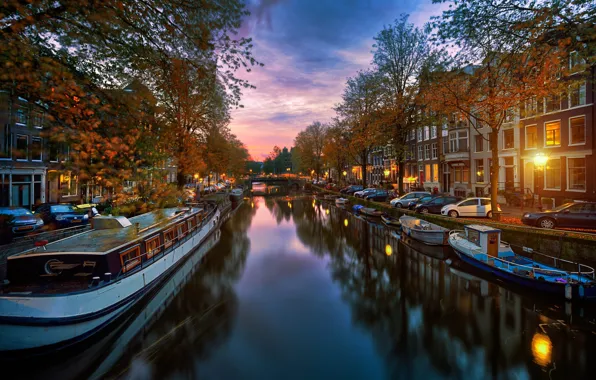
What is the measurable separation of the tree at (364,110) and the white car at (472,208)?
442 inches

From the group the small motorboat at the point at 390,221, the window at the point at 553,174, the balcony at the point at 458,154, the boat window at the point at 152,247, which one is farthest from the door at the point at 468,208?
the boat window at the point at 152,247

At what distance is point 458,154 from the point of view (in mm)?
35062

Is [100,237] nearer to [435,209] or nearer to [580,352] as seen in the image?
[580,352]

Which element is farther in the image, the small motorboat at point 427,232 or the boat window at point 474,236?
the small motorboat at point 427,232

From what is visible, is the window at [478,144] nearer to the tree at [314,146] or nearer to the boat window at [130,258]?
the boat window at [130,258]

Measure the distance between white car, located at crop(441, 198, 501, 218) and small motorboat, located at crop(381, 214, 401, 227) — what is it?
16.6 feet

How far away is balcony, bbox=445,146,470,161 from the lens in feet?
113

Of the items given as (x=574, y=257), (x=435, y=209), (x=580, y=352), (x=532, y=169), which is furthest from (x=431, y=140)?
(x=580, y=352)

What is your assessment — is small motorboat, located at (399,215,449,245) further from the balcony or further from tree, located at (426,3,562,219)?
the balcony

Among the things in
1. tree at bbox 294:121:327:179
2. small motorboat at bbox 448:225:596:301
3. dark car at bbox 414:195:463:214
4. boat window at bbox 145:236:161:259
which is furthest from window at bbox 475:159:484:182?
tree at bbox 294:121:327:179

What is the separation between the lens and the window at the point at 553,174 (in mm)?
24016

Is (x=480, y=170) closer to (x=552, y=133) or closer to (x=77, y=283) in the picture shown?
(x=552, y=133)

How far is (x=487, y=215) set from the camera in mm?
21922

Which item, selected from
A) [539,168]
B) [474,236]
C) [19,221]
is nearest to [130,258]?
[19,221]
